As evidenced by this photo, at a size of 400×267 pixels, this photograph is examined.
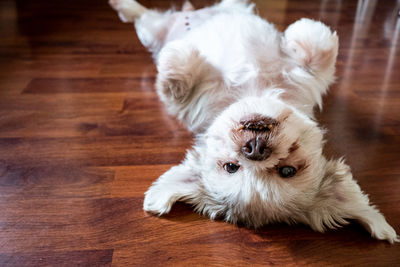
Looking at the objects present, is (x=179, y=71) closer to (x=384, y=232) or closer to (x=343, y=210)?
(x=343, y=210)

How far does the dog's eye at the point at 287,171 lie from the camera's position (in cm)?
106

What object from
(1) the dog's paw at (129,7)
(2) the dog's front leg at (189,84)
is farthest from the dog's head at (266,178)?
(1) the dog's paw at (129,7)

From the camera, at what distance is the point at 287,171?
1067 millimetres

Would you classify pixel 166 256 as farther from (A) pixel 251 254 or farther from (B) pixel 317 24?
(B) pixel 317 24

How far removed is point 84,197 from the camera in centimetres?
126

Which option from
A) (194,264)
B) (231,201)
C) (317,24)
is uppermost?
(317,24)

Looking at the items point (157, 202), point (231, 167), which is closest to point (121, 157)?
point (157, 202)

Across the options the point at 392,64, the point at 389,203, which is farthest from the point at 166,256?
the point at 392,64

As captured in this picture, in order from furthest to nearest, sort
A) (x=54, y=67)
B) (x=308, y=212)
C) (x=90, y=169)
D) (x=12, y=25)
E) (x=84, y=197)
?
(x=12, y=25) → (x=54, y=67) → (x=90, y=169) → (x=84, y=197) → (x=308, y=212)

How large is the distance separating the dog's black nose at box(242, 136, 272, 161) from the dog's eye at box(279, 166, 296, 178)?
0.09 meters

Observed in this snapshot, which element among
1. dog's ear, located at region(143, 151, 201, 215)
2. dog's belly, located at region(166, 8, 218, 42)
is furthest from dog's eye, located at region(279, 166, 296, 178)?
dog's belly, located at region(166, 8, 218, 42)

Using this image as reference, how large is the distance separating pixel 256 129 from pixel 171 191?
363 mm

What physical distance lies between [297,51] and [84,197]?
3.45ft

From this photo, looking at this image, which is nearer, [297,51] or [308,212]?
[308,212]
